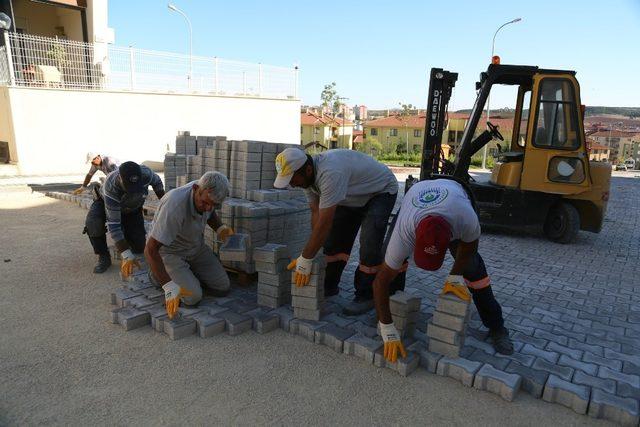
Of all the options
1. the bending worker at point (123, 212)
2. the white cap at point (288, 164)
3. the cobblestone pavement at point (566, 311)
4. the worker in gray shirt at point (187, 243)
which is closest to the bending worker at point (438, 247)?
the cobblestone pavement at point (566, 311)

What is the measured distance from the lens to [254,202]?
4.74 meters

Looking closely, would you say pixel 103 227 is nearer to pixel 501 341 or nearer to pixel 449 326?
pixel 449 326

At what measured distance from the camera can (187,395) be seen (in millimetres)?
2848

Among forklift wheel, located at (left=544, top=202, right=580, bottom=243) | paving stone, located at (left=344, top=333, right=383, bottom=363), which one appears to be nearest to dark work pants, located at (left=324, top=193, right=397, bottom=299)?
paving stone, located at (left=344, top=333, right=383, bottom=363)

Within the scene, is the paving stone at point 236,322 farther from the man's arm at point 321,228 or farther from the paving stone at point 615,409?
the paving stone at point 615,409

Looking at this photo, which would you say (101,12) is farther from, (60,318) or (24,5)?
(60,318)

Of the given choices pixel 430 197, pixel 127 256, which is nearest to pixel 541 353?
pixel 430 197

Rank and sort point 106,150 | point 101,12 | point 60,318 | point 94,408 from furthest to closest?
point 101,12 → point 106,150 → point 60,318 → point 94,408

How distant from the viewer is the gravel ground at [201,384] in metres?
2.69

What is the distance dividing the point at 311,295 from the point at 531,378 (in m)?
1.76

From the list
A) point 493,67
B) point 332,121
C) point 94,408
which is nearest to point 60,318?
point 94,408

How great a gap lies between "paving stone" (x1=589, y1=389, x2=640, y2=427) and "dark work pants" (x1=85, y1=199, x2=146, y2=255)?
15.7 ft

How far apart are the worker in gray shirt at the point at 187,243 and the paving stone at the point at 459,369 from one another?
2177 mm

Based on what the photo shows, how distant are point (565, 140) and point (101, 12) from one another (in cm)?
1654
